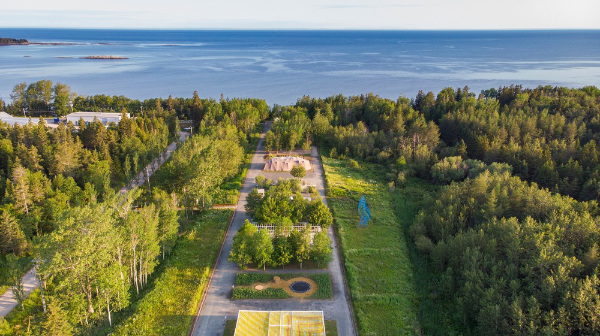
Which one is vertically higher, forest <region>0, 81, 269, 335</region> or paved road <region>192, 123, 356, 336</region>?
forest <region>0, 81, 269, 335</region>

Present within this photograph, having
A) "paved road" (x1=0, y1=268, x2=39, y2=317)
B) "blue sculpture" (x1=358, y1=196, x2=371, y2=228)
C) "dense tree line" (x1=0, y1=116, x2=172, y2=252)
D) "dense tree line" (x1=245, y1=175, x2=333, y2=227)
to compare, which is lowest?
"paved road" (x1=0, y1=268, x2=39, y2=317)

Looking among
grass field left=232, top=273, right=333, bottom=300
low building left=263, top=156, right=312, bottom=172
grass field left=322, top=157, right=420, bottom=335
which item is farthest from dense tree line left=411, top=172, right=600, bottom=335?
low building left=263, top=156, right=312, bottom=172

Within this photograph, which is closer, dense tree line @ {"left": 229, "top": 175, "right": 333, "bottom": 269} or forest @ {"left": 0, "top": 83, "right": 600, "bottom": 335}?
forest @ {"left": 0, "top": 83, "right": 600, "bottom": 335}

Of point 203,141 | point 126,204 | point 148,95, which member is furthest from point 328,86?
point 126,204

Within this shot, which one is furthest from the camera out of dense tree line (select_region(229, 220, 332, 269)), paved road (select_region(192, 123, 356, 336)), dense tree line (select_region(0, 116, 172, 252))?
dense tree line (select_region(0, 116, 172, 252))

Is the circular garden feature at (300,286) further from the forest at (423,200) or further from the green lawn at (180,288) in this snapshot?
the green lawn at (180,288)

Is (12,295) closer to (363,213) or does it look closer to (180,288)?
(180,288)

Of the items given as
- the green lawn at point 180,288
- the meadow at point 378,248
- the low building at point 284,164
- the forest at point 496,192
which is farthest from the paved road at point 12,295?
the low building at point 284,164

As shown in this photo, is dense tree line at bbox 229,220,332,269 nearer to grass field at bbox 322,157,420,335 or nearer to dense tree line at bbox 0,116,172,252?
grass field at bbox 322,157,420,335
